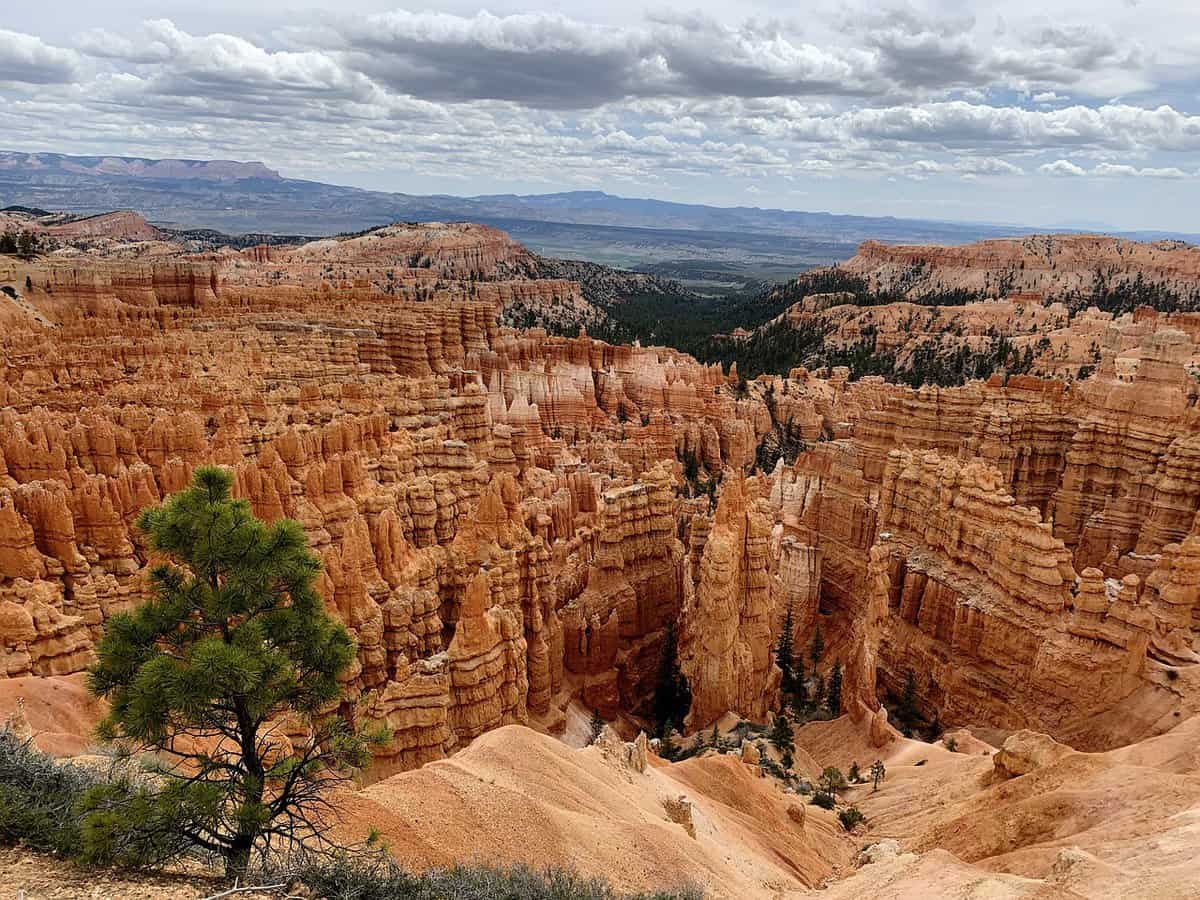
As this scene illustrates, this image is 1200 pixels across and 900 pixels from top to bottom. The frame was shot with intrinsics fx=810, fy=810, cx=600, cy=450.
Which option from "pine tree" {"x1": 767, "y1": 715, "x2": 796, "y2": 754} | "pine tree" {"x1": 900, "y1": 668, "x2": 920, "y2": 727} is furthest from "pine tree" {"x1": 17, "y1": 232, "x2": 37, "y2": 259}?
"pine tree" {"x1": 900, "y1": 668, "x2": 920, "y2": 727}

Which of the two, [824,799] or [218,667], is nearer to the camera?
[218,667]

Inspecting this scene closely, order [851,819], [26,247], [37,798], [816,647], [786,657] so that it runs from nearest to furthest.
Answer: [37,798], [851,819], [786,657], [816,647], [26,247]

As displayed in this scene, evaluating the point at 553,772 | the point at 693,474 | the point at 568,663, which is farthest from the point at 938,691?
the point at 693,474

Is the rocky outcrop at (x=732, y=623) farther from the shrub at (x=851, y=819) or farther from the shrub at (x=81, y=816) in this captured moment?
the shrub at (x=81, y=816)

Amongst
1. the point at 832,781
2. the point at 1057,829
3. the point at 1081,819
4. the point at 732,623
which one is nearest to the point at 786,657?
the point at 732,623

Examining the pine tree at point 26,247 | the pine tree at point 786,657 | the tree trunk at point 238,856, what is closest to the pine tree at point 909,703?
the pine tree at point 786,657

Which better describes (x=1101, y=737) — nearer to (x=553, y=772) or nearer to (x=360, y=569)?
(x=553, y=772)

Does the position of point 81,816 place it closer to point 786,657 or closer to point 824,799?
point 824,799
